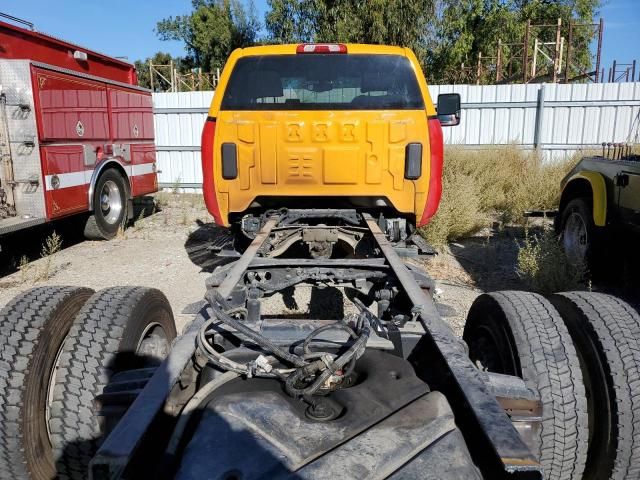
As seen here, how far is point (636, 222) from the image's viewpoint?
4.71 meters

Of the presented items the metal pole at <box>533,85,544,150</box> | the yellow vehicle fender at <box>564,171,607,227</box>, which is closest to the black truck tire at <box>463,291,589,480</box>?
the yellow vehicle fender at <box>564,171,607,227</box>

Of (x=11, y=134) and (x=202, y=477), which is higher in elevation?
(x=11, y=134)

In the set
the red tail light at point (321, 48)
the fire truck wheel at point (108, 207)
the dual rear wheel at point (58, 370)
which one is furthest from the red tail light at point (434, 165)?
the fire truck wheel at point (108, 207)

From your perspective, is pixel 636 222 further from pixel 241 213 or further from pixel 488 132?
pixel 488 132

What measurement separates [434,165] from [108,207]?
6.00m

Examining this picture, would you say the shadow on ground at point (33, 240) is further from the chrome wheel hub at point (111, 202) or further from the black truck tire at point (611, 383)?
the black truck tire at point (611, 383)

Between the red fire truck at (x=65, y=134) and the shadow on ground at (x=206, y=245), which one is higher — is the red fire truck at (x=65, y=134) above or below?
above

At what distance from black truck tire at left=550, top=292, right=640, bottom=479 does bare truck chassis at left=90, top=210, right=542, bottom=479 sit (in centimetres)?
42

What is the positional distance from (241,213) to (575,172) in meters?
4.06

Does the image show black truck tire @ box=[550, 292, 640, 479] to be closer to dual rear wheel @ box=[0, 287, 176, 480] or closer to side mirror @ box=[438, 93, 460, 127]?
dual rear wheel @ box=[0, 287, 176, 480]

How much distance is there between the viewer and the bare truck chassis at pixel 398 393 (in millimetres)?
1353

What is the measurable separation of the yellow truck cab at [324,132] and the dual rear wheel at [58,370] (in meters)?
2.07

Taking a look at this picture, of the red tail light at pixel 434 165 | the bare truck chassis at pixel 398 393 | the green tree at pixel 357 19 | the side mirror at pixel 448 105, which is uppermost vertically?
the green tree at pixel 357 19

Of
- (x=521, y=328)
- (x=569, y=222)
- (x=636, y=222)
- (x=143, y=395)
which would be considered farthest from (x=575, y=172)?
(x=143, y=395)
